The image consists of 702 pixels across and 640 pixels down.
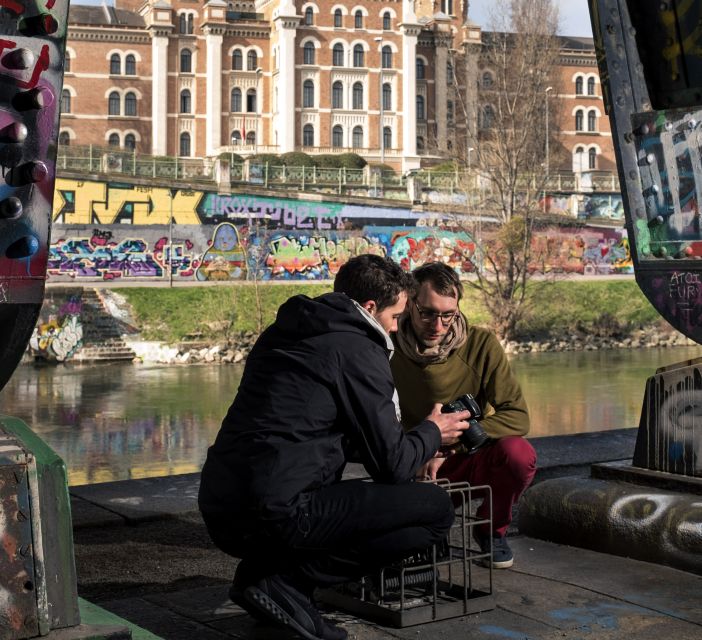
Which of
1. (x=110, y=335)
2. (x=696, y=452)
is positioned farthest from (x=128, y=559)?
(x=110, y=335)

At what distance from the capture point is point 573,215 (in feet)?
136

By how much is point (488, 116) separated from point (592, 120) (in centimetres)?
2732

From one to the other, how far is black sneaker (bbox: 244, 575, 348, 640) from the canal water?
9.70m

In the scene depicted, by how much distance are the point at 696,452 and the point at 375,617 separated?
147 centimetres

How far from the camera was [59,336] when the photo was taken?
2819cm

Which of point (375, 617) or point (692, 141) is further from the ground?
point (692, 141)

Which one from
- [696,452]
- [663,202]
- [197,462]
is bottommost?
[197,462]

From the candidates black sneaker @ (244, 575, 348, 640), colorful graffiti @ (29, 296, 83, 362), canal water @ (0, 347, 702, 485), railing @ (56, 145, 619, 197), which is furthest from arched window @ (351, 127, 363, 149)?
black sneaker @ (244, 575, 348, 640)

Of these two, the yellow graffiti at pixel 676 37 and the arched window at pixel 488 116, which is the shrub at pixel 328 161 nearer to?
the arched window at pixel 488 116

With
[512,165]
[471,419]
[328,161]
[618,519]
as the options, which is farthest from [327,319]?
[328,161]

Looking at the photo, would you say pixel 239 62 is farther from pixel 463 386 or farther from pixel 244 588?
pixel 244 588

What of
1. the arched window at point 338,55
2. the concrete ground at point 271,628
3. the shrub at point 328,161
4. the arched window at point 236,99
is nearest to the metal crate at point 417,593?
the concrete ground at point 271,628

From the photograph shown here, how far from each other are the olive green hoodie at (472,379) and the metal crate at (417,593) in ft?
1.57

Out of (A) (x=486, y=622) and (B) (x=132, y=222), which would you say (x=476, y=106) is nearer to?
(B) (x=132, y=222)
